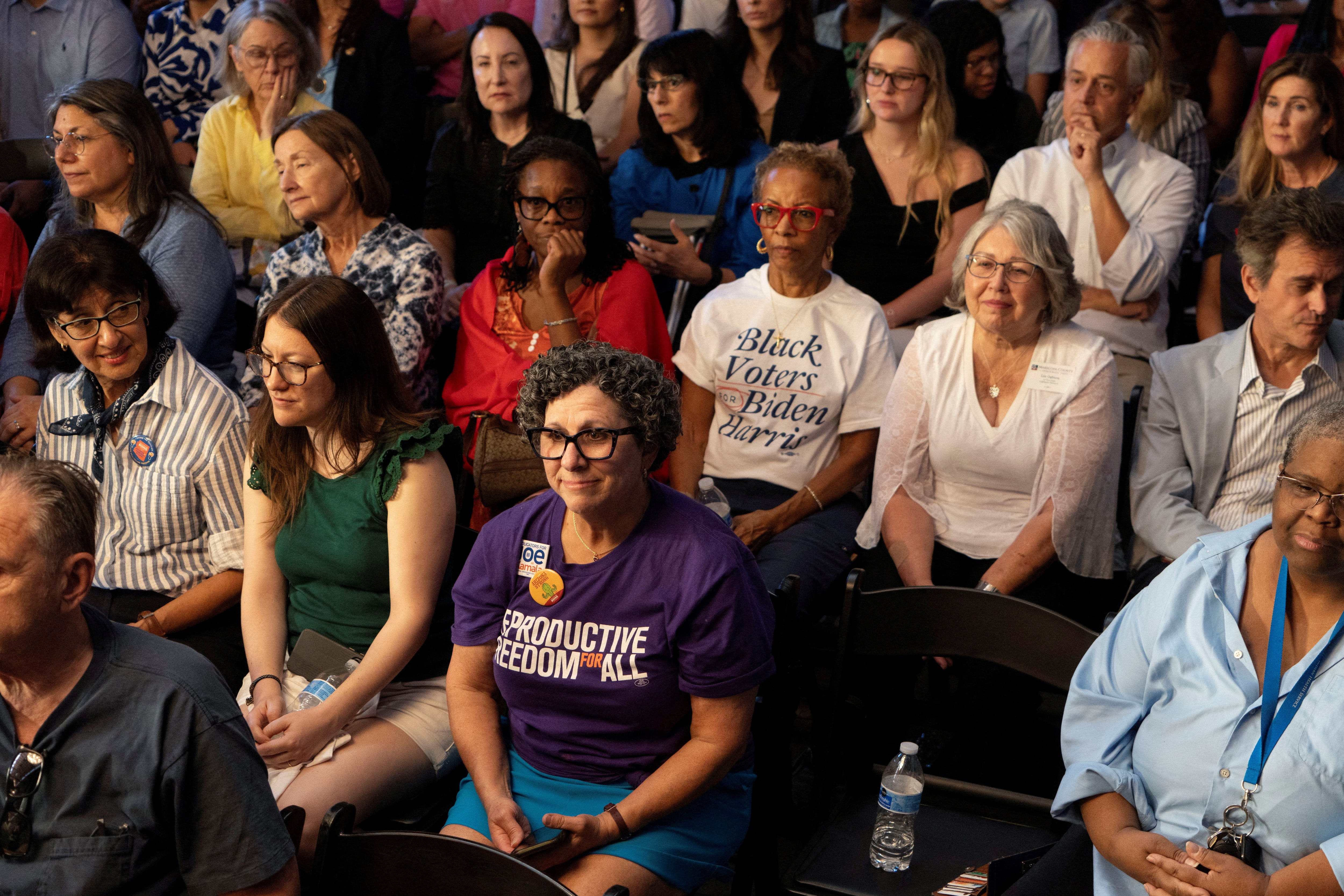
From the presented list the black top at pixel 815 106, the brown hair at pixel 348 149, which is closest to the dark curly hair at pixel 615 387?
the brown hair at pixel 348 149

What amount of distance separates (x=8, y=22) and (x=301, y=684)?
3.77 m

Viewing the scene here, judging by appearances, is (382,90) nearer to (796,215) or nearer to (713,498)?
(796,215)

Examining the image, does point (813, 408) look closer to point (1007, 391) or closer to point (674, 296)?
point (1007, 391)

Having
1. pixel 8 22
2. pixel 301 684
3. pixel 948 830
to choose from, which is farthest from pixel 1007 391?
pixel 8 22

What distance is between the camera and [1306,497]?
67.8 inches

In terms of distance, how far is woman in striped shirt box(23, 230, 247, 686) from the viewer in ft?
8.68

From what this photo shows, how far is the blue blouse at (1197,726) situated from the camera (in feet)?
5.57

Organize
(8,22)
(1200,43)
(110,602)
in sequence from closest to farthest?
(110,602) < (1200,43) < (8,22)

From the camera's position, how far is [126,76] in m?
4.84

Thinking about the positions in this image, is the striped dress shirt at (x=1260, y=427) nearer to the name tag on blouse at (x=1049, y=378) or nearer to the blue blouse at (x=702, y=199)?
the name tag on blouse at (x=1049, y=378)

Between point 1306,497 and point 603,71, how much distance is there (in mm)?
3342

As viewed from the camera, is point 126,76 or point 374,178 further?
point 126,76

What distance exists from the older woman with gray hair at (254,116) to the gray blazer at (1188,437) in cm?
281

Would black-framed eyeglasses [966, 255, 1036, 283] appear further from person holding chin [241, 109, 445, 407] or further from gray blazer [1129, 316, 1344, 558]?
person holding chin [241, 109, 445, 407]
